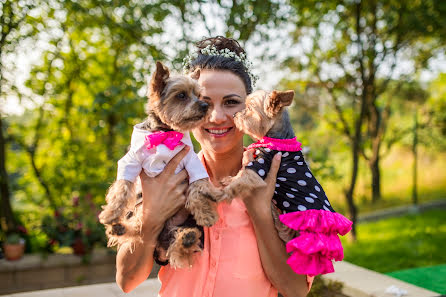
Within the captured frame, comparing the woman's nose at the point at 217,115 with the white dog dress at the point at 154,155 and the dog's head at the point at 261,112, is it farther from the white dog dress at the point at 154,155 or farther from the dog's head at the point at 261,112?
the white dog dress at the point at 154,155

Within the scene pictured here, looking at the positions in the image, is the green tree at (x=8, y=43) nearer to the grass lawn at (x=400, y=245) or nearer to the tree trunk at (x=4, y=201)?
the tree trunk at (x=4, y=201)

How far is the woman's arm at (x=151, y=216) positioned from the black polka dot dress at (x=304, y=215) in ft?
1.63

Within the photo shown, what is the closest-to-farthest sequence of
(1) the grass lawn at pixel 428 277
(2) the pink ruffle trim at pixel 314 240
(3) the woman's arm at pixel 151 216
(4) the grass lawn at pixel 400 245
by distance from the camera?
(2) the pink ruffle trim at pixel 314 240, (3) the woman's arm at pixel 151 216, (1) the grass lawn at pixel 428 277, (4) the grass lawn at pixel 400 245

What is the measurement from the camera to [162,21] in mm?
7227

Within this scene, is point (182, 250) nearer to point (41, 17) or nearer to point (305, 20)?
point (41, 17)

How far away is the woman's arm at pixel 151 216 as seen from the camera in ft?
7.94

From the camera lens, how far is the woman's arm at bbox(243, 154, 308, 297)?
2.38 metres

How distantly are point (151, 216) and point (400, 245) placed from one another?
32.4 feet

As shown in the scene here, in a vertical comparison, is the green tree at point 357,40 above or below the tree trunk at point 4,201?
above

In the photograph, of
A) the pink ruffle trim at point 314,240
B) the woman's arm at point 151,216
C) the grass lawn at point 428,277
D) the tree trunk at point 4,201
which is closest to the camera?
the pink ruffle trim at point 314,240

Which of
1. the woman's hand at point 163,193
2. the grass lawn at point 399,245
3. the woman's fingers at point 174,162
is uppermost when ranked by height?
the woman's fingers at point 174,162

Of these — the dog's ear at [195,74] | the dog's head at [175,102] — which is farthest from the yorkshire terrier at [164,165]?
the dog's ear at [195,74]

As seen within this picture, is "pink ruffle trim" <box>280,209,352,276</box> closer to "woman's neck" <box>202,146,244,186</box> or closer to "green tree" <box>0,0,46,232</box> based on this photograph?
"woman's neck" <box>202,146,244,186</box>

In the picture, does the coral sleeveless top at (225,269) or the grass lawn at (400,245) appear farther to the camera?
the grass lawn at (400,245)
